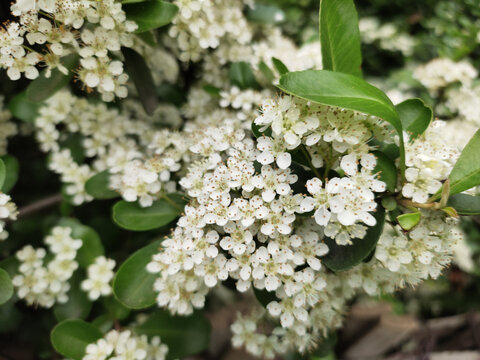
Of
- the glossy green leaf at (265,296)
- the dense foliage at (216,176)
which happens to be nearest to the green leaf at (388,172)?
the dense foliage at (216,176)

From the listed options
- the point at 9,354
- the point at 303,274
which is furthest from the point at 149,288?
the point at 9,354

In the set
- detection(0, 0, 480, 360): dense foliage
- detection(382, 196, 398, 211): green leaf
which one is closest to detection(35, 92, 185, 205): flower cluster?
detection(0, 0, 480, 360): dense foliage

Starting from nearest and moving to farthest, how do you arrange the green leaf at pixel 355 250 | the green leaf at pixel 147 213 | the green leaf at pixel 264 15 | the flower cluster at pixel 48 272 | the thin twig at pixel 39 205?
the green leaf at pixel 355 250
the green leaf at pixel 147 213
the flower cluster at pixel 48 272
the thin twig at pixel 39 205
the green leaf at pixel 264 15

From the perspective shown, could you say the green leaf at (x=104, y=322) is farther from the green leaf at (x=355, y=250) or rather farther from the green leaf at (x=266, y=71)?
the green leaf at (x=266, y=71)

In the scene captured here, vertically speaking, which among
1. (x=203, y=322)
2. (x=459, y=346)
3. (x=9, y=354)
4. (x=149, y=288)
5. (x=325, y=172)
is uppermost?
(x=325, y=172)

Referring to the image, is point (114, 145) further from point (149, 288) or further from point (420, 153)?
point (420, 153)
